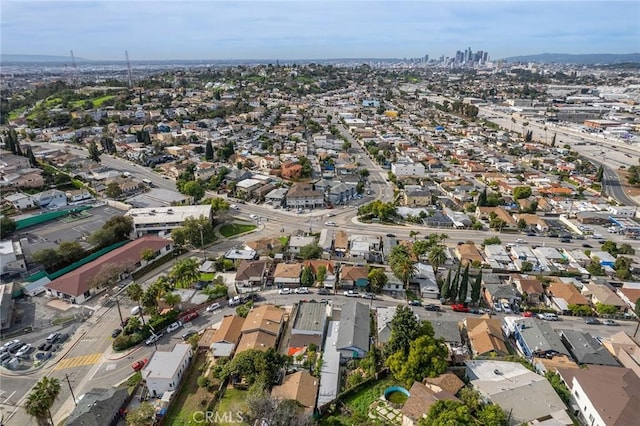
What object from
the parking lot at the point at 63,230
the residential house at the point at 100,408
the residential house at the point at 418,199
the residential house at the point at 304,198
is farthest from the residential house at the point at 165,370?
the residential house at the point at 418,199

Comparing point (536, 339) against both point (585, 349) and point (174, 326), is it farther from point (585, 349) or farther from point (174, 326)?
point (174, 326)

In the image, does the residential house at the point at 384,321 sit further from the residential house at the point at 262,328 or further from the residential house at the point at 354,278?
the residential house at the point at 262,328

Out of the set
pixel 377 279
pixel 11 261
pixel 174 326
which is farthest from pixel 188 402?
pixel 11 261

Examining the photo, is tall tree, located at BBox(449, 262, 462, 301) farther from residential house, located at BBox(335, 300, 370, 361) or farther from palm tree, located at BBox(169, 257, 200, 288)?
palm tree, located at BBox(169, 257, 200, 288)

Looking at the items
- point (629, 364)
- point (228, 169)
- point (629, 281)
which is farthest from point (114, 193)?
point (629, 281)

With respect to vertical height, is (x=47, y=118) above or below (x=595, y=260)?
above

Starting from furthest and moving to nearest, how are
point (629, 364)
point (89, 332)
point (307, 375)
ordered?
point (89, 332) < point (629, 364) < point (307, 375)

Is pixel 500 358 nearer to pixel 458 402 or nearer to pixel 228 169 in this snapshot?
pixel 458 402

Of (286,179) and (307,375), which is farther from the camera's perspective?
(286,179)
